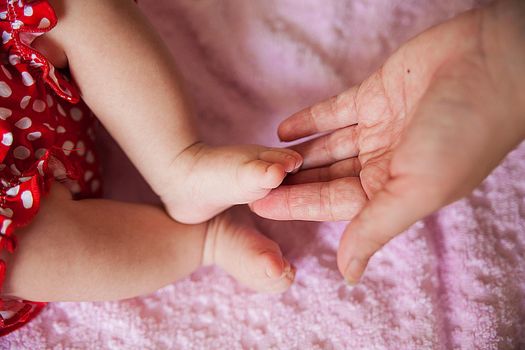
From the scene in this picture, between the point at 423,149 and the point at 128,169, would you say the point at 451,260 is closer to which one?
the point at 423,149

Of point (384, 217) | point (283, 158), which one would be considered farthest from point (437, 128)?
point (283, 158)

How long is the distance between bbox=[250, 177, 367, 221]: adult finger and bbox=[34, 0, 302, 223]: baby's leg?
1.9 inches

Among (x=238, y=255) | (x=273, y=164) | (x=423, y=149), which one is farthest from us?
(x=238, y=255)

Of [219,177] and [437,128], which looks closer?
[437,128]

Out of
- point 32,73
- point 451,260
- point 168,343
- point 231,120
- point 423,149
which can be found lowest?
point 451,260

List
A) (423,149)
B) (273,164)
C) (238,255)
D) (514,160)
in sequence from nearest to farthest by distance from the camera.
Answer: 1. (423,149)
2. (273,164)
3. (238,255)
4. (514,160)

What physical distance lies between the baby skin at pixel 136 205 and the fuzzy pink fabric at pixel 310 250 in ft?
0.28

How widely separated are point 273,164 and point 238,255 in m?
0.21

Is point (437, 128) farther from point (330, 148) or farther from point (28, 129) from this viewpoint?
point (28, 129)

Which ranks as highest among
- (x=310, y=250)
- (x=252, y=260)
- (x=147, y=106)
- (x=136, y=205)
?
(x=147, y=106)

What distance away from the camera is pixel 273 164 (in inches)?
26.8

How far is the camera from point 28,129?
0.73 metres

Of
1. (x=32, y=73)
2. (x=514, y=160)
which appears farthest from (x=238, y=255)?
(x=514, y=160)

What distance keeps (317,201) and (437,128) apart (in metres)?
0.25
